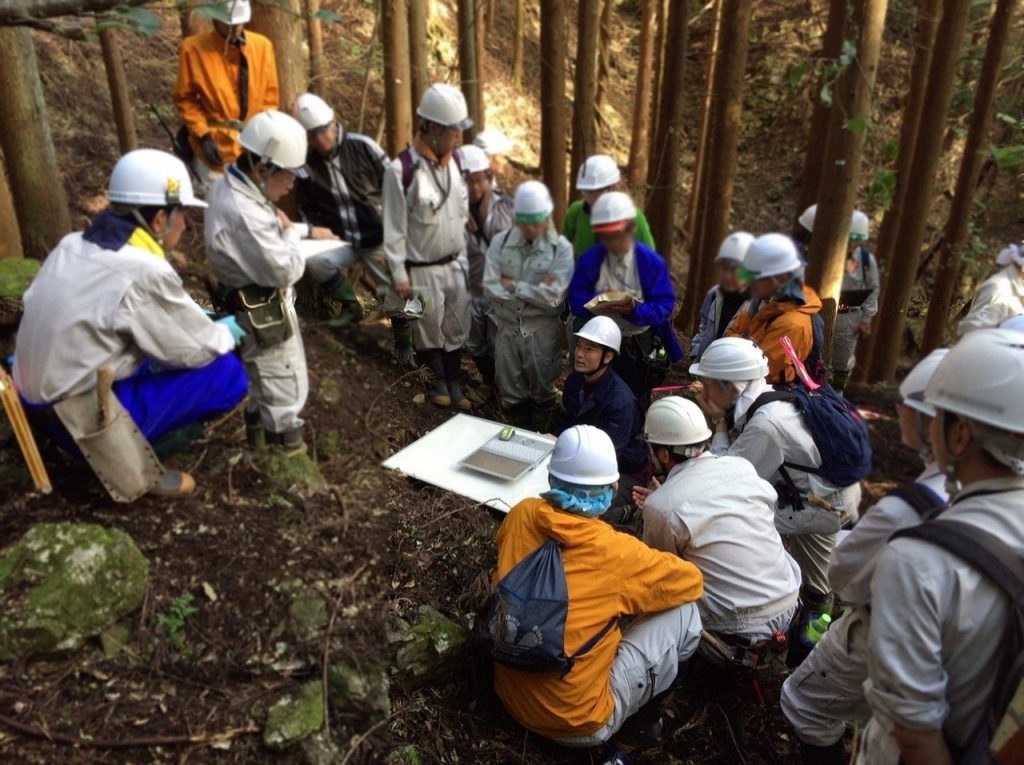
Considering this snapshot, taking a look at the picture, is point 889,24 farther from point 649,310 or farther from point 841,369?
point 649,310

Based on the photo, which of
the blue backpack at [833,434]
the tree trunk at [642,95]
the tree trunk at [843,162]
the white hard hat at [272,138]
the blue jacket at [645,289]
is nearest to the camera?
the white hard hat at [272,138]

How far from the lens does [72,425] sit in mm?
2928

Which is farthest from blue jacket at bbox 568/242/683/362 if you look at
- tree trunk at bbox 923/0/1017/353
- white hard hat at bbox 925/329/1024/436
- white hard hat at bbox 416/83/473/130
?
tree trunk at bbox 923/0/1017/353

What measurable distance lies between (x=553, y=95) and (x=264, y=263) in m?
5.03

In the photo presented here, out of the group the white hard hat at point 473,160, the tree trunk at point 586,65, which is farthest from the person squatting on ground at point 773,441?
the tree trunk at point 586,65

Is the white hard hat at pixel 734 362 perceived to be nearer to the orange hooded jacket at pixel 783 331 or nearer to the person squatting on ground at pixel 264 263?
the orange hooded jacket at pixel 783 331

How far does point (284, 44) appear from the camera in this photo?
5047 millimetres

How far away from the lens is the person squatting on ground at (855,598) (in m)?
2.31

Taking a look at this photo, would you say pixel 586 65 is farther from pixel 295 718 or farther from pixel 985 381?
pixel 295 718

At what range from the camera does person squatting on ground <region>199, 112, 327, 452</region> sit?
11.3 feet

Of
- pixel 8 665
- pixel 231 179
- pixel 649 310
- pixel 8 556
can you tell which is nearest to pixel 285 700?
pixel 8 665

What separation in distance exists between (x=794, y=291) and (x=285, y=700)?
3941 millimetres

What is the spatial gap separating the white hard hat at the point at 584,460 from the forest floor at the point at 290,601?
3.79 ft

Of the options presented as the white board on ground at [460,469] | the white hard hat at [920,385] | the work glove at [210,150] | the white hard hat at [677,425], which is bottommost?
the white board on ground at [460,469]
